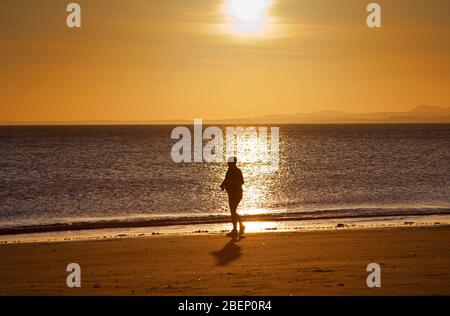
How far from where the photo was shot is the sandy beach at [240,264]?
11789 millimetres

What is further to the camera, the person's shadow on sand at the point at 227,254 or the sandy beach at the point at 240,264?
the person's shadow on sand at the point at 227,254

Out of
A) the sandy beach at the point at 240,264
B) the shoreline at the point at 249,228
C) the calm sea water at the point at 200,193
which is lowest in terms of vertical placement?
the sandy beach at the point at 240,264

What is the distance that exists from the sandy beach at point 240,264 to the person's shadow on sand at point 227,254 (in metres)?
0.02

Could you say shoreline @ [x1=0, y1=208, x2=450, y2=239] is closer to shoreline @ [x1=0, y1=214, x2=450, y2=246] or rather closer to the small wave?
the small wave

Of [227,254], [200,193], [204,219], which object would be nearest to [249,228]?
[204,219]

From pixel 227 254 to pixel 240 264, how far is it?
1450mm

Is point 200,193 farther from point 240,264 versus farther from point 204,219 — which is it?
point 240,264

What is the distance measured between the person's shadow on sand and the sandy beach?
0.07ft

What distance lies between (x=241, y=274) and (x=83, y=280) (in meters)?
2.76

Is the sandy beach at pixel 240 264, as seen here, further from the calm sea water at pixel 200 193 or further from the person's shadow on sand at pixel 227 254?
the calm sea water at pixel 200 193

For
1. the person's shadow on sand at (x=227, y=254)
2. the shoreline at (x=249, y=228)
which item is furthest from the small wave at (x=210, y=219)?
the person's shadow on sand at (x=227, y=254)

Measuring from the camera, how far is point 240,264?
14055 mm
